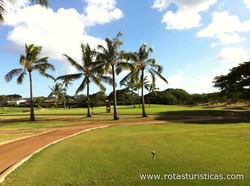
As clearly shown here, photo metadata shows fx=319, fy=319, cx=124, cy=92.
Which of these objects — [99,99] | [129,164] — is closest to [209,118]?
[129,164]

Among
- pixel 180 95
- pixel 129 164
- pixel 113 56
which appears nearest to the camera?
pixel 129 164

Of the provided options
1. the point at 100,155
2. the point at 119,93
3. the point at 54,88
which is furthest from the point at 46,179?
the point at 54,88

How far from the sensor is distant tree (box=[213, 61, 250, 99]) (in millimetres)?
41656

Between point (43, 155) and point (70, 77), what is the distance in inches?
1032

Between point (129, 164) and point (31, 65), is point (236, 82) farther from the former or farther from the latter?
point (129, 164)

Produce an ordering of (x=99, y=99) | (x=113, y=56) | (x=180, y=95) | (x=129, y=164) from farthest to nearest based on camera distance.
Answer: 1. (x=180, y=95)
2. (x=99, y=99)
3. (x=113, y=56)
4. (x=129, y=164)

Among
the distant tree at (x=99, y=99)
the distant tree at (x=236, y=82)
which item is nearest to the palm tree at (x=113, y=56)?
the distant tree at (x=236, y=82)

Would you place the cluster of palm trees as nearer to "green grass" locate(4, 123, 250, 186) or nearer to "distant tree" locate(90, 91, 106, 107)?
"green grass" locate(4, 123, 250, 186)

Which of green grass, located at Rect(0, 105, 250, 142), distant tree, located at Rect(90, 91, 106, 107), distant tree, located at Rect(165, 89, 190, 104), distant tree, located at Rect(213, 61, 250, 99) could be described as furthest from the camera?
distant tree, located at Rect(165, 89, 190, 104)

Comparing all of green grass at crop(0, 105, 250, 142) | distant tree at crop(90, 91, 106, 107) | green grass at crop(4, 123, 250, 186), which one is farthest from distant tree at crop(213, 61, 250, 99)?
distant tree at crop(90, 91, 106, 107)

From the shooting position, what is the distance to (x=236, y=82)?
42.7 meters

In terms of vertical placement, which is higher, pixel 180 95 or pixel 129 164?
pixel 180 95

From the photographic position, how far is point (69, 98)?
372 feet

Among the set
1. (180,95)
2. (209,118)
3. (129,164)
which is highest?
(180,95)
